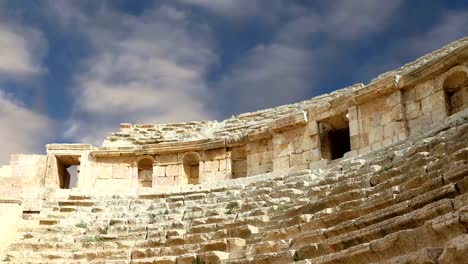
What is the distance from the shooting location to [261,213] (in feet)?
44.8

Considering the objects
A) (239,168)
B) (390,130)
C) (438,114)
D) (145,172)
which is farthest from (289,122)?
(145,172)

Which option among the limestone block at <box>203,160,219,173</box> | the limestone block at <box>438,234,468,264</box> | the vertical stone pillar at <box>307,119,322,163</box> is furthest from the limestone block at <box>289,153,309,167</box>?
the limestone block at <box>438,234,468,264</box>

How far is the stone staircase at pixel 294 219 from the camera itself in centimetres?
865

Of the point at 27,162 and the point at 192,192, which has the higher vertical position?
the point at 27,162

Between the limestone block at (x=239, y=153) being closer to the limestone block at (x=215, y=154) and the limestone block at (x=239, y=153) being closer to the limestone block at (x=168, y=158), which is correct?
the limestone block at (x=215, y=154)

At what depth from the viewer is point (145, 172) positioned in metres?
21.2

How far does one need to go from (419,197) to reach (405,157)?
2.97m

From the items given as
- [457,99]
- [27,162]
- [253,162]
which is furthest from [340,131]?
[27,162]

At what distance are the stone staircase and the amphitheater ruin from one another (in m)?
0.03

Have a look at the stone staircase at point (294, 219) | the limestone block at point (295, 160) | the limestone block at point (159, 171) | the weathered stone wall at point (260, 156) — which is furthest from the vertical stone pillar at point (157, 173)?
the limestone block at point (295, 160)

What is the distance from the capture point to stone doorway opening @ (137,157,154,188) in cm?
2102

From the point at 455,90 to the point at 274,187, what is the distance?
492 centimetres

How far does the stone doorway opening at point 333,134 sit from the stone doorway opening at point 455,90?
3132mm

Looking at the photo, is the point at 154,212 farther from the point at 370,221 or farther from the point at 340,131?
the point at 370,221
